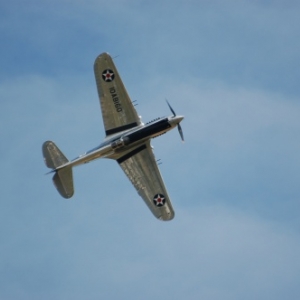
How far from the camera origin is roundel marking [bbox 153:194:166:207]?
3216 inches

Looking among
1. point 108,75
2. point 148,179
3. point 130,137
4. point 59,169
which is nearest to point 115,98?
point 108,75

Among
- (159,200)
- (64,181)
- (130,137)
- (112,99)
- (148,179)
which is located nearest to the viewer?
(64,181)

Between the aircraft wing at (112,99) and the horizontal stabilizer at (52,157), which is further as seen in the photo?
the aircraft wing at (112,99)

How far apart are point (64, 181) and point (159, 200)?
8.19 m

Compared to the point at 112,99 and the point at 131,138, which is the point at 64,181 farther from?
the point at 112,99

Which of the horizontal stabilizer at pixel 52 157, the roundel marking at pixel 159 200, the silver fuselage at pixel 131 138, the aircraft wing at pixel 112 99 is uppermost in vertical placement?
the aircraft wing at pixel 112 99

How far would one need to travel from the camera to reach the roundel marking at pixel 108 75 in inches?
3223

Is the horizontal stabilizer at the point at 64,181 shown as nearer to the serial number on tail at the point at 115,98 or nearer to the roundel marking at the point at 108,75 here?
the serial number on tail at the point at 115,98

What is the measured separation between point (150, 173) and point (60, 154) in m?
7.91

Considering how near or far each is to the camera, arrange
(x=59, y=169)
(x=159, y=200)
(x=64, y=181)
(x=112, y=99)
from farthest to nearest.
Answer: (x=112, y=99)
(x=159, y=200)
(x=64, y=181)
(x=59, y=169)

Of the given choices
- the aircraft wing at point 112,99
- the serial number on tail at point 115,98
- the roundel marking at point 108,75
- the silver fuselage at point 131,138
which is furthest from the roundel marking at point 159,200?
the roundel marking at point 108,75

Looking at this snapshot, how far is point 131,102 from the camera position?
8194 cm

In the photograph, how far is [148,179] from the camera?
82.3 m

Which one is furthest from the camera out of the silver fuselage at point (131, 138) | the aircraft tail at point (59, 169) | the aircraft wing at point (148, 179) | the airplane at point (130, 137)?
the aircraft wing at point (148, 179)
